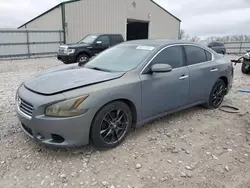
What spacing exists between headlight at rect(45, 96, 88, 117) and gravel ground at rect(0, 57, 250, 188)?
67 cm

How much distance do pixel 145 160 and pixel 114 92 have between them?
1.00 m

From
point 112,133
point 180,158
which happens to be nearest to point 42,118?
point 112,133

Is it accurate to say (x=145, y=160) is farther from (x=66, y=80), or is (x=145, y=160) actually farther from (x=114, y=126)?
(x=66, y=80)

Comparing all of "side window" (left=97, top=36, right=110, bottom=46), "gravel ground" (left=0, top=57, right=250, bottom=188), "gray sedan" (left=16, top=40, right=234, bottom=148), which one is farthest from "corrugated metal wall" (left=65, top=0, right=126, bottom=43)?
"gravel ground" (left=0, top=57, right=250, bottom=188)

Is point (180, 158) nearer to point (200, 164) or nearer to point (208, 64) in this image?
point (200, 164)

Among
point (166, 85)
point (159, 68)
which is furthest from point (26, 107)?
point (166, 85)

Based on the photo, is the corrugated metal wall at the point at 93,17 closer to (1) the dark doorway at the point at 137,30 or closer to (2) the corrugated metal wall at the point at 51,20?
(2) the corrugated metal wall at the point at 51,20

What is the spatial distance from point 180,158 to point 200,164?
0.26 m

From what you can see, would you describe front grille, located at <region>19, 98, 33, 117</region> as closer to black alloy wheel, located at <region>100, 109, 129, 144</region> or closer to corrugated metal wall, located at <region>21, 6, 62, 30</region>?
black alloy wheel, located at <region>100, 109, 129, 144</region>

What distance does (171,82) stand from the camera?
3.57 meters

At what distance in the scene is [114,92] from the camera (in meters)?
2.85

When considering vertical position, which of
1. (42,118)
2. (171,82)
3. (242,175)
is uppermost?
(171,82)

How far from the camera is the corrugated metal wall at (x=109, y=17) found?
623 inches

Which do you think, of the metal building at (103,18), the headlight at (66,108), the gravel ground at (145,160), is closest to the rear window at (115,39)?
the metal building at (103,18)
